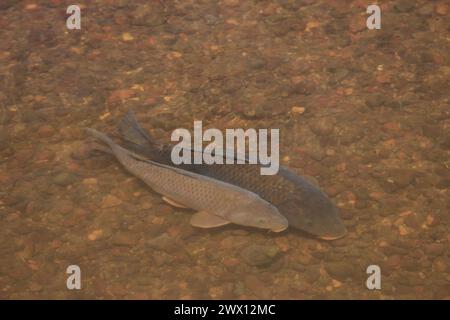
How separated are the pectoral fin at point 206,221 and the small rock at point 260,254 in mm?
286

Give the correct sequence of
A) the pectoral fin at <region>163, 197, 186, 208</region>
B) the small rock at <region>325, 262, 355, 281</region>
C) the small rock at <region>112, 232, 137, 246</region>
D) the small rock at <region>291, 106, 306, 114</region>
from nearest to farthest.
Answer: the small rock at <region>325, 262, 355, 281</region>, the small rock at <region>112, 232, 137, 246</region>, the pectoral fin at <region>163, 197, 186, 208</region>, the small rock at <region>291, 106, 306, 114</region>

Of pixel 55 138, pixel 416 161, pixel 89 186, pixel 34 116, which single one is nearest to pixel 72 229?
pixel 89 186

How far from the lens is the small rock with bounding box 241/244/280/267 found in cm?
368

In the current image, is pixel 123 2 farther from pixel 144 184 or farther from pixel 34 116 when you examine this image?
pixel 144 184

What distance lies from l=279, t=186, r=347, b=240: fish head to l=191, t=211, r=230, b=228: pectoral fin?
492 millimetres

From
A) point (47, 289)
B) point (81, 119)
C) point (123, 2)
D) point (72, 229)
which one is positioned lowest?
point (47, 289)

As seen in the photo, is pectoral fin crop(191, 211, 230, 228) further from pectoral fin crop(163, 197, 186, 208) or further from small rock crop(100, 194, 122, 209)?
small rock crop(100, 194, 122, 209)

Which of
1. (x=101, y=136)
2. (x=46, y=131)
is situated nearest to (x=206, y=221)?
(x=101, y=136)

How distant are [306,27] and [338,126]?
5.55 feet

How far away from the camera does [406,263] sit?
3.69 metres

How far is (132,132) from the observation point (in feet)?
14.1

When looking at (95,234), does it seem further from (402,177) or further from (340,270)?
(402,177)

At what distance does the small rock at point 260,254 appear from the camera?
3.68 m
